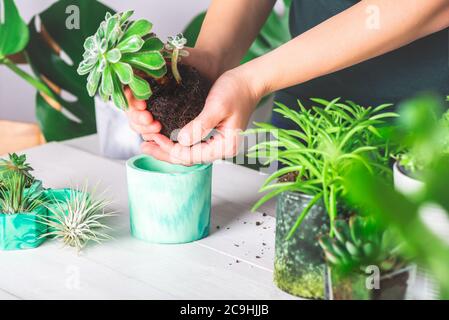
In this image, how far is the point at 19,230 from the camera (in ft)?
2.87

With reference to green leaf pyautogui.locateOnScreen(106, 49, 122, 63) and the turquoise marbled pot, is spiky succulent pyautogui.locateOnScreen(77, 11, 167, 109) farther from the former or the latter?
the turquoise marbled pot

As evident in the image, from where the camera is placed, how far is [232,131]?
3.13 feet

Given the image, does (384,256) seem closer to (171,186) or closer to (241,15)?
(171,186)

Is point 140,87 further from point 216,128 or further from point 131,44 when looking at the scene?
point 216,128

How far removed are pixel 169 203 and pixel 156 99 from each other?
0.53ft

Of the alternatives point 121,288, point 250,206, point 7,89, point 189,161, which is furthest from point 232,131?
point 7,89

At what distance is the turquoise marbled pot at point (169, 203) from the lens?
0.90 meters

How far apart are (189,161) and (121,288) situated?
0.23 metres

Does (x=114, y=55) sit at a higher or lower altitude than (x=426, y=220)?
higher

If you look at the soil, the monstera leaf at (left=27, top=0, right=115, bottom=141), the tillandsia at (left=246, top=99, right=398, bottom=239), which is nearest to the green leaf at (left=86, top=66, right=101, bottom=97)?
the soil

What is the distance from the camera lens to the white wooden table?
0.78 m

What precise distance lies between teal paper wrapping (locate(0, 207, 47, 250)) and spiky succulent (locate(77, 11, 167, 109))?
202 millimetres

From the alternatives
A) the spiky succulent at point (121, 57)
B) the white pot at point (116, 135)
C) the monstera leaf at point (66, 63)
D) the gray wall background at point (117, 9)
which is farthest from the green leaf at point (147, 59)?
the gray wall background at point (117, 9)

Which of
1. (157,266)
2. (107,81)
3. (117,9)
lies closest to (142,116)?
(107,81)
